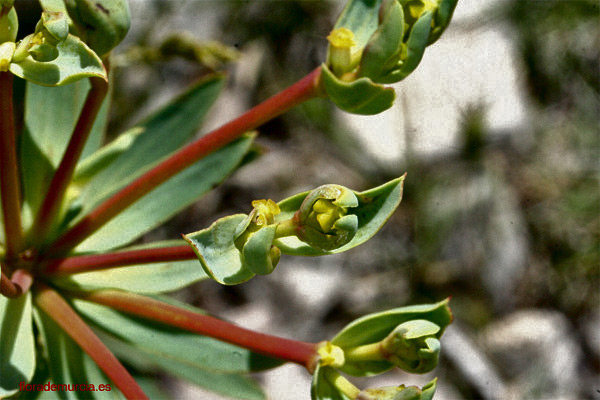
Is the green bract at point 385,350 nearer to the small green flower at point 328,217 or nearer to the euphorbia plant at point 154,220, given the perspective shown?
the euphorbia plant at point 154,220

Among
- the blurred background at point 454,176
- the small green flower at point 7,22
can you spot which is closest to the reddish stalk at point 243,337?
the small green flower at point 7,22

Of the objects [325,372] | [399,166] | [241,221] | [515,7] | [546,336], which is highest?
[241,221]

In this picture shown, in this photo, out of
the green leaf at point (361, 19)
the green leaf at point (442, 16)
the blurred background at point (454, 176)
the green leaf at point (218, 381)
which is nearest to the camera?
the green leaf at point (442, 16)

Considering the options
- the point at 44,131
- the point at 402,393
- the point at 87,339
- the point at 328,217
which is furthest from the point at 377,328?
the point at 44,131

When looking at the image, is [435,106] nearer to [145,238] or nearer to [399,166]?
[399,166]

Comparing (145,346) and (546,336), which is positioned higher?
(145,346)

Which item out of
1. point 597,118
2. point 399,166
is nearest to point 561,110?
point 597,118

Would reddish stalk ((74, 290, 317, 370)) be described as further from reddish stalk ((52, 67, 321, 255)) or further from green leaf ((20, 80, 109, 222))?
green leaf ((20, 80, 109, 222))
